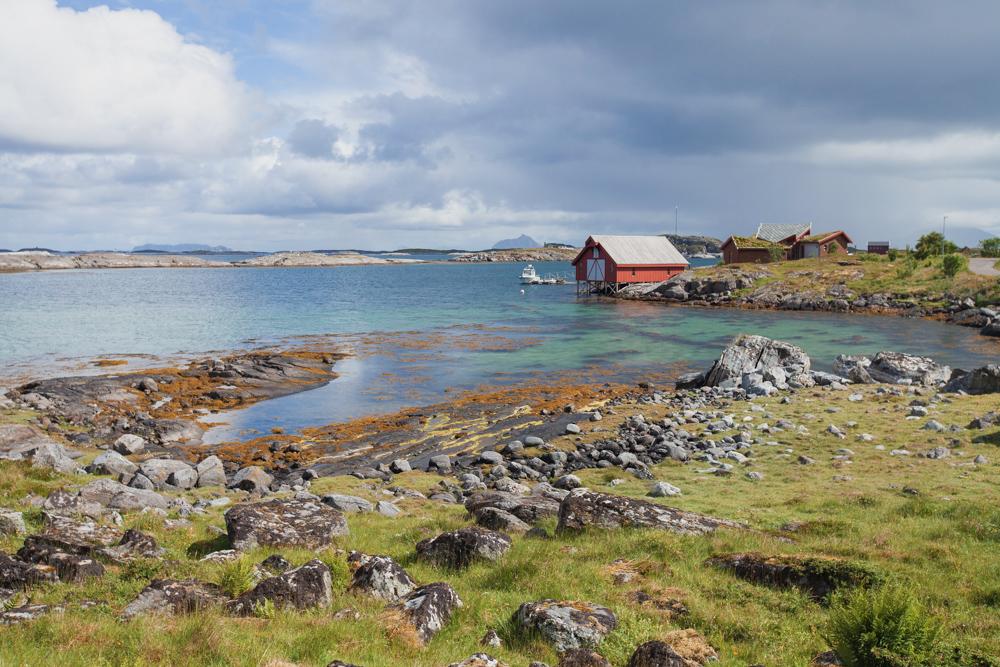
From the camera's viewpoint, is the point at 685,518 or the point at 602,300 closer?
the point at 685,518

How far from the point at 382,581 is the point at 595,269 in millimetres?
96907

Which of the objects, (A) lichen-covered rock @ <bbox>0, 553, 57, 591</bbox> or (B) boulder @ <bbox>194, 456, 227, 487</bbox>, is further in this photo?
(B) boulder @ <bbox>194, 456, 227, 487</bbox>

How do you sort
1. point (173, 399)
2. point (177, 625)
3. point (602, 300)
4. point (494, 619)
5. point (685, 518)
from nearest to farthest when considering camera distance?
point (177, 625) → point (494, 619) → point (685, 518) → point (173, 399) → point (602, 300)

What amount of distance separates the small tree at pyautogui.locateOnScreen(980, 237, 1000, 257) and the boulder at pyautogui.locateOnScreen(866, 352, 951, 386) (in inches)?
3447

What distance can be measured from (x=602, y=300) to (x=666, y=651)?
295ft

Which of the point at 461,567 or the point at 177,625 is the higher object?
the point at 177,625

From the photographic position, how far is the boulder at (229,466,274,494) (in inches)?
739

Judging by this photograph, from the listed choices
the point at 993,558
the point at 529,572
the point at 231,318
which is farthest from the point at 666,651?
the point at 231,318

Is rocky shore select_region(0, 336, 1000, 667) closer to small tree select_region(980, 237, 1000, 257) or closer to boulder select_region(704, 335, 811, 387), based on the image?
boulder select_region(704, 335, 811, 387)

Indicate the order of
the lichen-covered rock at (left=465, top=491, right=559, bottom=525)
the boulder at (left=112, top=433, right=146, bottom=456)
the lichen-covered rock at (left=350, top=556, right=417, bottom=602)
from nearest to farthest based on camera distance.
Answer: the lichen-covered rock at (left=350, top=556, right=417, bottom=602)
the lichen-covered rock at (left=465, top=491, right=559, bottom=525)
the boulder at (left=112, top=433, right=146, bottom=456)

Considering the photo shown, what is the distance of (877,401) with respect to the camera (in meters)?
27.1

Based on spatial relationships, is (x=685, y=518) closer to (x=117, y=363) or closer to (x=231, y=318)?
(x=117, y=363)

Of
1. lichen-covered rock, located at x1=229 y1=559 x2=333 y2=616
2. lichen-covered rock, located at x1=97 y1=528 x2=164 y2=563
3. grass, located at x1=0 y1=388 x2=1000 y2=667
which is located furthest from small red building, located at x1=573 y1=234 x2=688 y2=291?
lichen-covered rock, located at x1=229 y1=559 x2=333 y2=616

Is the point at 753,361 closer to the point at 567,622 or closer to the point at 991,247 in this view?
the point at 567,622
